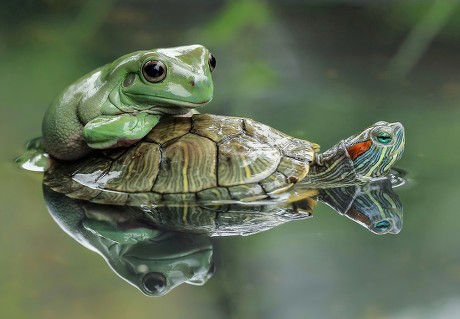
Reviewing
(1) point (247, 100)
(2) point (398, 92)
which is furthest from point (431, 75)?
(1) point (247, 100)

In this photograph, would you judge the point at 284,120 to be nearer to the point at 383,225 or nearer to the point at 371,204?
the point at 371,204

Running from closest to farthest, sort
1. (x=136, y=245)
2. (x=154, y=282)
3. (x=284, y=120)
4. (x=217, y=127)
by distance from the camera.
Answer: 1. (x=154, y=282)
2. (x=136, y=245)
3. (x=217, y=127)
4. (x=284, y=120)

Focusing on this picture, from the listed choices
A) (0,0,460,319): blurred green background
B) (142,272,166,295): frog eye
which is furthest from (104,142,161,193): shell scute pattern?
(142,272,166,295): frog eye

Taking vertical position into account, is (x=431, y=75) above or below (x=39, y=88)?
above

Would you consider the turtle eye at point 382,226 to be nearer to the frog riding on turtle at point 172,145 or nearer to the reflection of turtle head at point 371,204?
the reflection of turtle head at point 371,204

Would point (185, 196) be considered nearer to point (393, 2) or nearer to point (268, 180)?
point (268, 180)

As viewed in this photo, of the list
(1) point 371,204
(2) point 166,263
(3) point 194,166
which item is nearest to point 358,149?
(1) point 371,204

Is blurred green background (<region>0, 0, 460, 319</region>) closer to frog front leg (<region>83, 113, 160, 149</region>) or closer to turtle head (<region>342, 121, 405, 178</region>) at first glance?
turtle head (<region>342, 121, 405, 178</region>)
